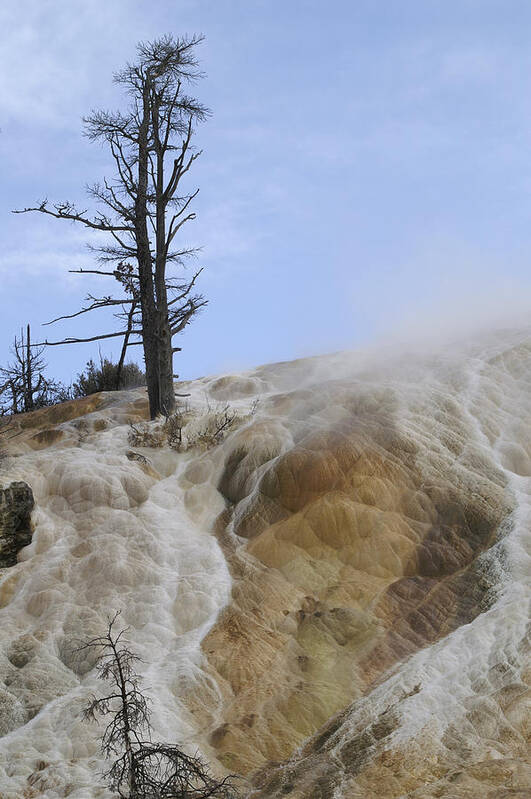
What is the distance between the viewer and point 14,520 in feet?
34.8

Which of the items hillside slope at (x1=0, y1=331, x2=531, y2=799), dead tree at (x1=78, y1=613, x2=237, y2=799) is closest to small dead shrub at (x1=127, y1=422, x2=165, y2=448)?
hillside slope at (x1=0, y1=331, x2=531, y2=799)

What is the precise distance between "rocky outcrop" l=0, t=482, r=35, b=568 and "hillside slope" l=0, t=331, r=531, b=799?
165 millimetres

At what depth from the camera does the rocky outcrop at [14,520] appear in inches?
404

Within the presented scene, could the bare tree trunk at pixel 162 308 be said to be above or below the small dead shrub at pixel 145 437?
above

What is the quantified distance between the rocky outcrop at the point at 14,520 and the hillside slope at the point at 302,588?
0.17 metres

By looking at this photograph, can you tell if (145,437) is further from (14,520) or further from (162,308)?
(162,308)

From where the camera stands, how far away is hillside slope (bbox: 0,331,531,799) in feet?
23.0

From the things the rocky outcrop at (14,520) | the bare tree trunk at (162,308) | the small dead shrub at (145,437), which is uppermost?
the bare tree trunk at (162,308)

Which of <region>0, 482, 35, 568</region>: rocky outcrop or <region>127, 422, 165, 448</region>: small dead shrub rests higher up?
<region>127, 422, 165, 448</region>: small dead shrub

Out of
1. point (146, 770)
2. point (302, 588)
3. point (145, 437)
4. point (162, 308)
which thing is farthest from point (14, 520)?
point (162, 308)

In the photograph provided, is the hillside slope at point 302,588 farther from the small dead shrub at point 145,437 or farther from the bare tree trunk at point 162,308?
the bare tree trunk at point 162,308

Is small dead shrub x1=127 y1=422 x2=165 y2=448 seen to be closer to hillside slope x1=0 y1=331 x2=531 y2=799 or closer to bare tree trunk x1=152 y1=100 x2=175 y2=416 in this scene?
hillside slope x1=0 y1=331 x2=531 y2=799

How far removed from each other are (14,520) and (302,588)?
425 cm

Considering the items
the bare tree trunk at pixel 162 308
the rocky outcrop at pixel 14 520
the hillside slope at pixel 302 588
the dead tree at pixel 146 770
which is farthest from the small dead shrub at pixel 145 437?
the dead tree at pixel 146 770
